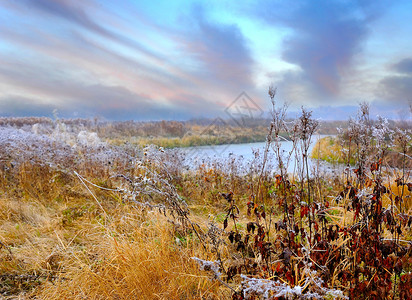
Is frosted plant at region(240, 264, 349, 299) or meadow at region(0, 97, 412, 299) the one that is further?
meadow at region(0, 97, 412, 299)

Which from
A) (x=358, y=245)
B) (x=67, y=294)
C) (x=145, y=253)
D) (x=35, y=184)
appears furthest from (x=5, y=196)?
(x=358, y=245)

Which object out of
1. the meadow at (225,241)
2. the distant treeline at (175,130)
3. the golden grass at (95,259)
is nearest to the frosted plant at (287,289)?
the meadow at (225,241)

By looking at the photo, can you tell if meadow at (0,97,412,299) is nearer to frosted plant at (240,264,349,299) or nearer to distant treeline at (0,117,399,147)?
frosted plant at (240,264,349,299)

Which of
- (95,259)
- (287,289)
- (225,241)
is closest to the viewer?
(287,289)

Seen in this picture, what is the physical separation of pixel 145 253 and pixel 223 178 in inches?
176

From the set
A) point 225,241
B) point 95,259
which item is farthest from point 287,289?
point 95,259

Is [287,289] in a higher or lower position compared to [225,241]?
higher

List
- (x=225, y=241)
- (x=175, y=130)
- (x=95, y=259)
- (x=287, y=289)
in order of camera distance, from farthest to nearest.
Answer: (x=175, y=130) → (x=225, y=241) → (x=95, y=259) → (x=287, y=289)

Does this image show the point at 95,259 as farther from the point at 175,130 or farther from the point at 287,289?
the point at 175,130

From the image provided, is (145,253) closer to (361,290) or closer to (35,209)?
(361,290)

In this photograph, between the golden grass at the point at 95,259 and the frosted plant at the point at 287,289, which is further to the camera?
the golden grass at the point at 95,259

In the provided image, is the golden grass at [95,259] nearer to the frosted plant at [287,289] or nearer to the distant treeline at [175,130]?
the frosted plant at [287,289]

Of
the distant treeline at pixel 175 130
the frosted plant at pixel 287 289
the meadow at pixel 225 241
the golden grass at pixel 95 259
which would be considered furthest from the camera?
the distant treeline at pixel 175 130

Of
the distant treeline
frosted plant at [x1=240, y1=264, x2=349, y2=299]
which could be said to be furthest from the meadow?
the distant treeline
